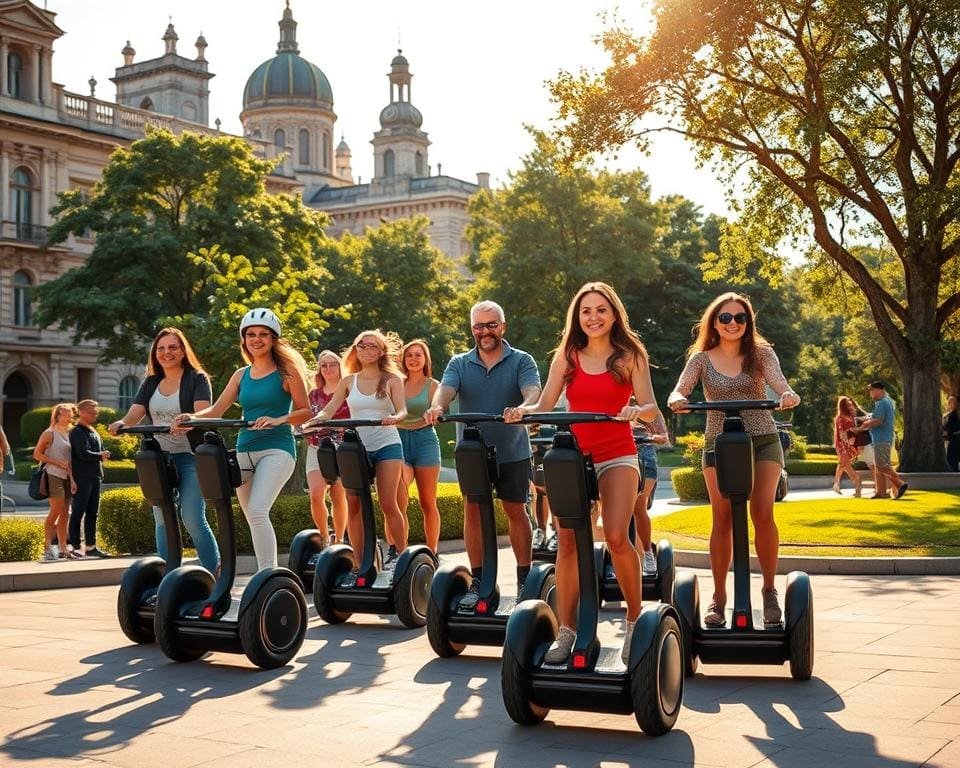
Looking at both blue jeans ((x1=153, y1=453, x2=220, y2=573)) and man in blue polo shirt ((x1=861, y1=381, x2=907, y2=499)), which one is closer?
blue jeans ((x1=153, y1=453, x2=220, y2=573))

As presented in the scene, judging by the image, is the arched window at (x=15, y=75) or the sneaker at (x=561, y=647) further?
the arched window at (x=15, y=75)

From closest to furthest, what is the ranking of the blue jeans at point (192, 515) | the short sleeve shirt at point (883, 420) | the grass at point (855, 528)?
the blue jeans at point (192, 515) < the grass at point (855, 528) < the short sleeve shirt at point (883, 420)

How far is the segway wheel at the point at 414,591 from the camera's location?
9.29 metres

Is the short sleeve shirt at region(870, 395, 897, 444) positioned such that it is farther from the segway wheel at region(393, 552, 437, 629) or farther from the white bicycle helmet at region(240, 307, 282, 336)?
the white bicycle helmet at region(240, 307, 282, 336)

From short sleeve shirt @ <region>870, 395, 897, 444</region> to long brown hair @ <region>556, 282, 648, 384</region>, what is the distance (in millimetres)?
15836

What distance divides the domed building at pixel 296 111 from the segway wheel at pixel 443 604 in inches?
3940

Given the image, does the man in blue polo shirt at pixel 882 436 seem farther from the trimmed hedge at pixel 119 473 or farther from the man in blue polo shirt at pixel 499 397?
the trimmed hedge at pixel 119 473

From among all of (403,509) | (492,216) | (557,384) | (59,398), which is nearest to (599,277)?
(492,216)

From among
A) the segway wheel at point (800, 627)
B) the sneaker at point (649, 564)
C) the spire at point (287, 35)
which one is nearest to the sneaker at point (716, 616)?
the segway wheel at point (800, 627)

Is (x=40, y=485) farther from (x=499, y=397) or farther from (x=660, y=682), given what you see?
(x=660, y=682)

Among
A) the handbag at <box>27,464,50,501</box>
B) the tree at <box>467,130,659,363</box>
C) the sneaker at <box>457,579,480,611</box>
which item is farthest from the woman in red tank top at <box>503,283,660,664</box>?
the tree at <box>467,130,659,363</box>

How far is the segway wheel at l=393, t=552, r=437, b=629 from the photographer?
366 inches

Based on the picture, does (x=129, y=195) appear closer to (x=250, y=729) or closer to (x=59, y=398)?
(x=59, y=398)

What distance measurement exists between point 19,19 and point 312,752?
54.0 metres
